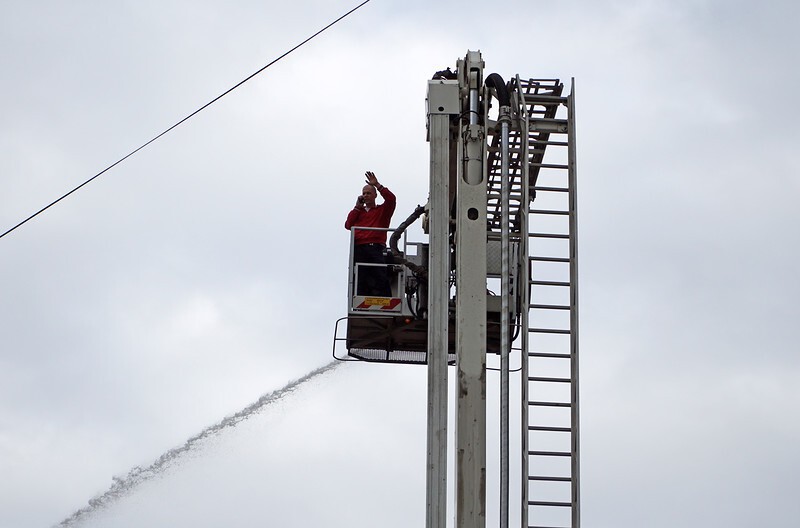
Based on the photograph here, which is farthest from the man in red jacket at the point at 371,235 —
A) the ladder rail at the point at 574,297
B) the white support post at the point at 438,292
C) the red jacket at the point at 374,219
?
the ladder rail at the point at 574,297

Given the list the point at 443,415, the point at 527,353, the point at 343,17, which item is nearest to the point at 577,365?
the point at 527,353

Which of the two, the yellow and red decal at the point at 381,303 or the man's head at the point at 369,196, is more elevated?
the man's head at the point at 369,196

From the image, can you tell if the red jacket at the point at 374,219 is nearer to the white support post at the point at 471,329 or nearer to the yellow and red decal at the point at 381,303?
the yellow and red decal at the point at 381,303

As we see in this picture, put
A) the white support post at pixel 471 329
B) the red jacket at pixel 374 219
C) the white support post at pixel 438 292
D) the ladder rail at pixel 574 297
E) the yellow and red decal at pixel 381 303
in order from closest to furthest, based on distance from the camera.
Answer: the white support post at pixel 471 329
the white support post at pixel 438 292
the ladder rail at pixel 574 297
the yellow and red decal at pixel 381 303
the red jacket at pixel 374 219

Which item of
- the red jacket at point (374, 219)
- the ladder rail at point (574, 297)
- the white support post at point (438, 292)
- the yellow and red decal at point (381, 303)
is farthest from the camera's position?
the red jacket at point (374, 219)

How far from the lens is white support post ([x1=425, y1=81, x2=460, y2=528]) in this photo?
45.3 ft

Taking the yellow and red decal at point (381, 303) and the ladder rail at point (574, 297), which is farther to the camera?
the yellow and red decal at point (381, 303)

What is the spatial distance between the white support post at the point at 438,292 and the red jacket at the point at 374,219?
3047 millimetres

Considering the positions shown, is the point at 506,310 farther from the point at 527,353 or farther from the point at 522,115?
the point at 522,115

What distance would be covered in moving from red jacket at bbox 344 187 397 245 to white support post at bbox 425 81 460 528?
10.00 feet

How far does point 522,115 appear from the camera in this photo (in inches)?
609

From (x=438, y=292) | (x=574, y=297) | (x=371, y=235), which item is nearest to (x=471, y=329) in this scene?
(x=438, y=292)

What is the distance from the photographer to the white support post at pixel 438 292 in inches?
543

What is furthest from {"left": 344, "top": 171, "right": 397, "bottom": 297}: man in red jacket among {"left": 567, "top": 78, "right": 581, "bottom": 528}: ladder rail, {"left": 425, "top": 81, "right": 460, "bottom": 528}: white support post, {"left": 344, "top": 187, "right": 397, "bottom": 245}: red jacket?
{"left": 567, "top": 78, "right": 581, "bottom": 528}: ladder rail
